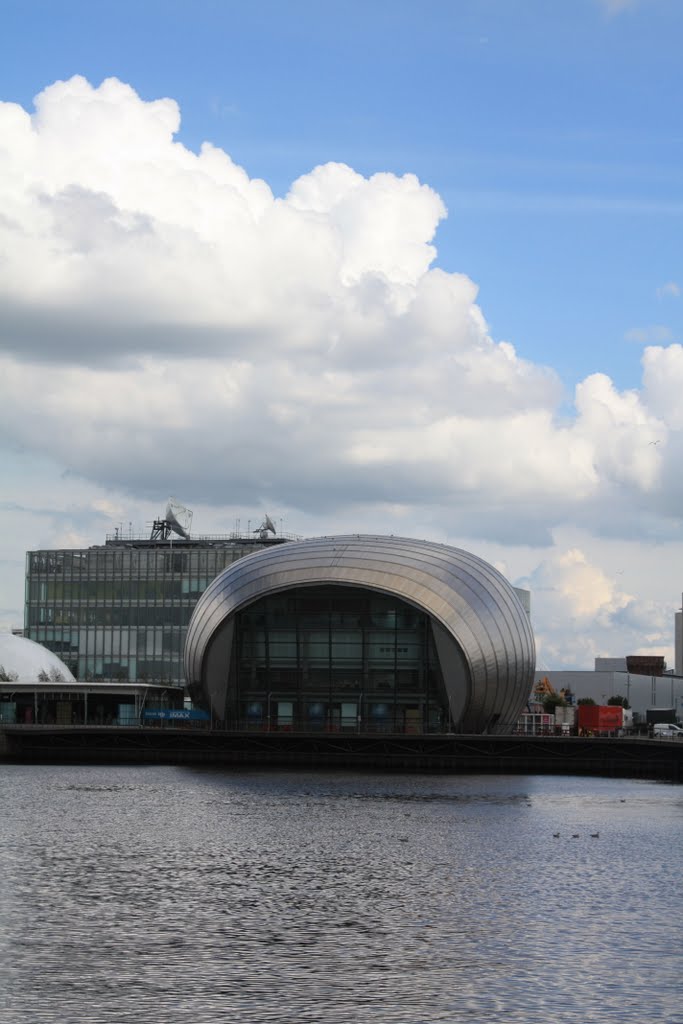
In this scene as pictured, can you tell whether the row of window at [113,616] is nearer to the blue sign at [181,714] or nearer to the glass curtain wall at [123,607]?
the glass curtain wall at [123,607]

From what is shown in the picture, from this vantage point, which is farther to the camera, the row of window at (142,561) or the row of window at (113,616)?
the row of window at (142,561)

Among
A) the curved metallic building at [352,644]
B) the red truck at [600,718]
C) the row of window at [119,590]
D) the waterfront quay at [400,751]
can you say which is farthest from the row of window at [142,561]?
the waterfront quay at [400,751]

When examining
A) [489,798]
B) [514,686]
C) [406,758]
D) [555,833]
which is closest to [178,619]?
[514,686]

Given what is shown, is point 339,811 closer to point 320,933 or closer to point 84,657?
point 320,933

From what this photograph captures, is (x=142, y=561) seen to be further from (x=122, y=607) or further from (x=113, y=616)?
(x=113, y=616)

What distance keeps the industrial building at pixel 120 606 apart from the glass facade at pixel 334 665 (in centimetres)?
4528

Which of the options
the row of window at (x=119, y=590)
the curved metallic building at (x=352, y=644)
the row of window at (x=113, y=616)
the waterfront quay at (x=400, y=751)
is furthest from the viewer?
the row of window at (x=119, y=590)

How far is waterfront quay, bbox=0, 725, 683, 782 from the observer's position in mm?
94688

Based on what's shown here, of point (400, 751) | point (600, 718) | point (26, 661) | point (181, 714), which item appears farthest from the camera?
point (600, 718)

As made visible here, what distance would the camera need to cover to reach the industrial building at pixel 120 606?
497 ft

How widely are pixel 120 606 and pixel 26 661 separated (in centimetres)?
2804

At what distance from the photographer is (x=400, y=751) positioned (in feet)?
315

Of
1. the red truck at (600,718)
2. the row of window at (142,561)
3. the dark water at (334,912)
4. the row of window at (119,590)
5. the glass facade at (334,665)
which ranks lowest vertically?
the dark water at (334,912)

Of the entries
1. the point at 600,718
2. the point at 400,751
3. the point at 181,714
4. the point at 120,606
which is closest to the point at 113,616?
the point at 120,606
